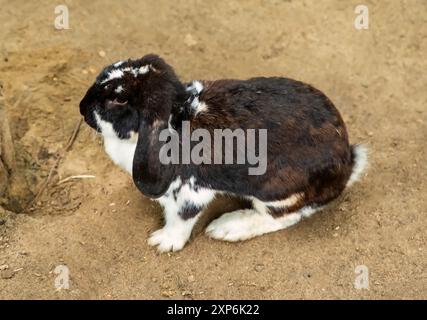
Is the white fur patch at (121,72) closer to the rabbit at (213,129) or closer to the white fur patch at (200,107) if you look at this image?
the rabbit at (213,129)

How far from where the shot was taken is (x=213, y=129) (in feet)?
12.1

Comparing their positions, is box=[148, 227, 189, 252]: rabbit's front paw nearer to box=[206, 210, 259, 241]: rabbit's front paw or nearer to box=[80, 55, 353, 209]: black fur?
box=[206, 210, 259, 241]: rabbit's front paw

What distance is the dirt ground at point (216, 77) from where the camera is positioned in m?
3.82

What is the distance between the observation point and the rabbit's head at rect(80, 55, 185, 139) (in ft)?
11.7

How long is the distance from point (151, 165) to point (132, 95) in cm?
42

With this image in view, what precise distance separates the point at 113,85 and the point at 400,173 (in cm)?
214

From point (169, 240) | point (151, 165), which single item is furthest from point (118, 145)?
point (169, 240)

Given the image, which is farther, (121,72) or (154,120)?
(121,72)

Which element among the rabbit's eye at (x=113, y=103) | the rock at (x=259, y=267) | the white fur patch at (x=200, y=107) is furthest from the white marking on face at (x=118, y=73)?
the rock at (x=259, y=267)

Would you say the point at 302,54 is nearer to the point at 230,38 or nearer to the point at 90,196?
the point at 230,38

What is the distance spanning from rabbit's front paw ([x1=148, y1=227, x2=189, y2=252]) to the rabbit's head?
2.38 ft

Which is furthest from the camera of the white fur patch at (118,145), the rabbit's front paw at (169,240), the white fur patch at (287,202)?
the rabbit's front paw at (169,240)

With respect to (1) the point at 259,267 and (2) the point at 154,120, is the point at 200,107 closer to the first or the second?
(2) the point at 154,120

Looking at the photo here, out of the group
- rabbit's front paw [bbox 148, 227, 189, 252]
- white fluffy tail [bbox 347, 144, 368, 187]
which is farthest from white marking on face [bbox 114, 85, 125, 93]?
white fluffy tail [bbox 347, 144, 368, 187]
